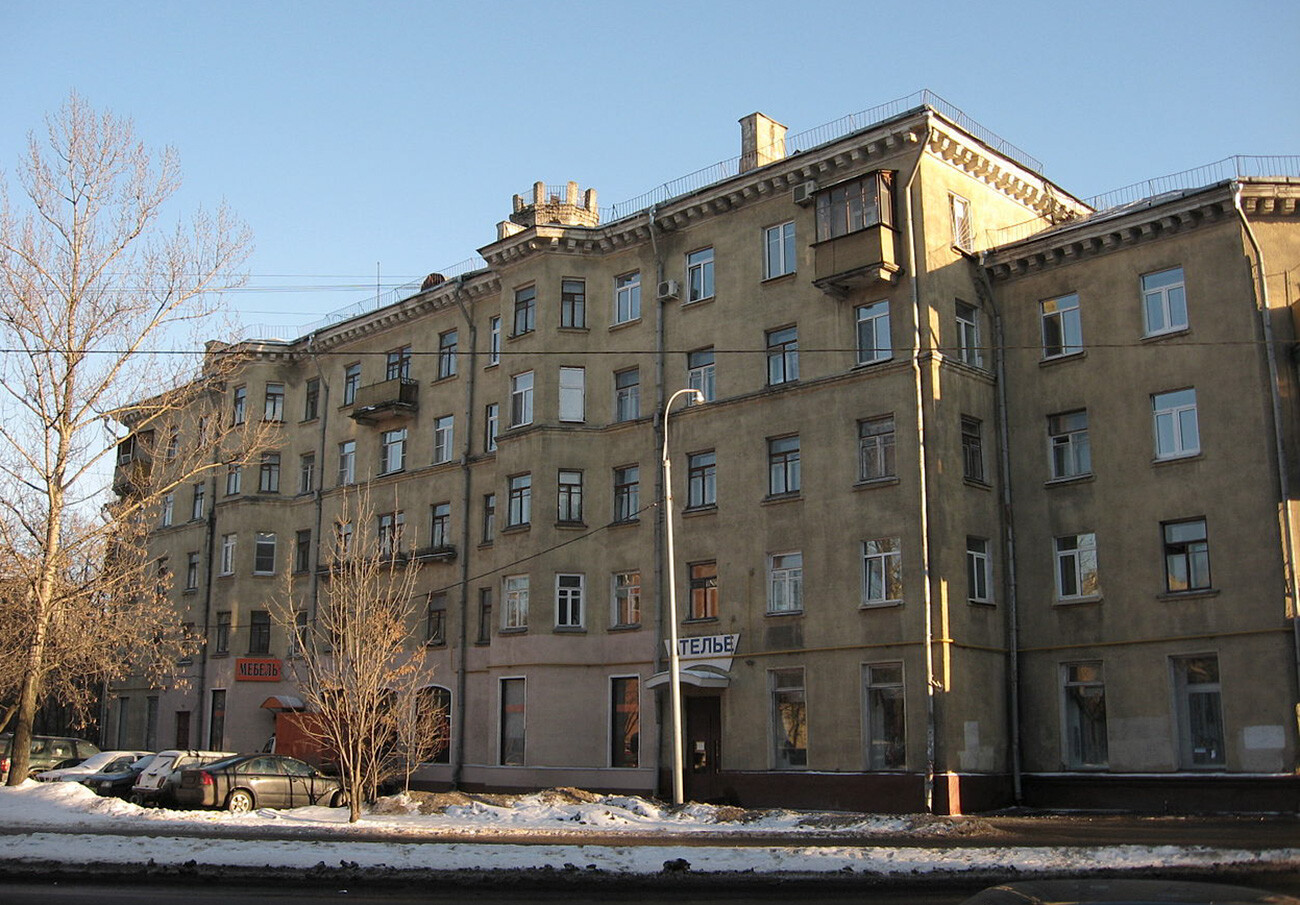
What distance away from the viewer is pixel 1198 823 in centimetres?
2405

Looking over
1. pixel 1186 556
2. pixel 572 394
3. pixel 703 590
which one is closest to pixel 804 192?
pixel 572 394

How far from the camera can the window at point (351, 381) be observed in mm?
45875

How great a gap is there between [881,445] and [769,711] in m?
7.19

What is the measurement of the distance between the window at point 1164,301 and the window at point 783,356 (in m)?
8.47

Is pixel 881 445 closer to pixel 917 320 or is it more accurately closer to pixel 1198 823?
pixel 917 320

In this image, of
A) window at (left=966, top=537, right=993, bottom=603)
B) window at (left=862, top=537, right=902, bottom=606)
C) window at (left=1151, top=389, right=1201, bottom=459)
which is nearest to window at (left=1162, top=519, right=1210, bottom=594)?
window at (left=1151, top=389, right=1201, bottom=459)

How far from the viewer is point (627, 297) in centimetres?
3678

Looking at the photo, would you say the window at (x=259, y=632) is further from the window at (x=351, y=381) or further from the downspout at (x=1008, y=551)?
the downspout at (x=1008, y=551)

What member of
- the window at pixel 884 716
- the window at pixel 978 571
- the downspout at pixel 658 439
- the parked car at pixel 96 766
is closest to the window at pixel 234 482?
the parked car at pixel 96 766

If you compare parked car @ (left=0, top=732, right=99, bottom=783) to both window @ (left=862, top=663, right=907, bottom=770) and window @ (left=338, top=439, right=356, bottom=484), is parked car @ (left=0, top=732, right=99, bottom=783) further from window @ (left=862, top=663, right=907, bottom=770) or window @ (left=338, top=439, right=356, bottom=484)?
window @ (left=862, top=663, right=907, bottom=770)

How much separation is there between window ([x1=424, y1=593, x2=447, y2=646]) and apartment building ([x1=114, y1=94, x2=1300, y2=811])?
1.42 feet

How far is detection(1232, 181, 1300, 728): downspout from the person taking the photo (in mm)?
25500

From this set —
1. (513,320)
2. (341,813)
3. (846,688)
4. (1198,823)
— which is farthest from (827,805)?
(513,320)

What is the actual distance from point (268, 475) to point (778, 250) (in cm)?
2508
